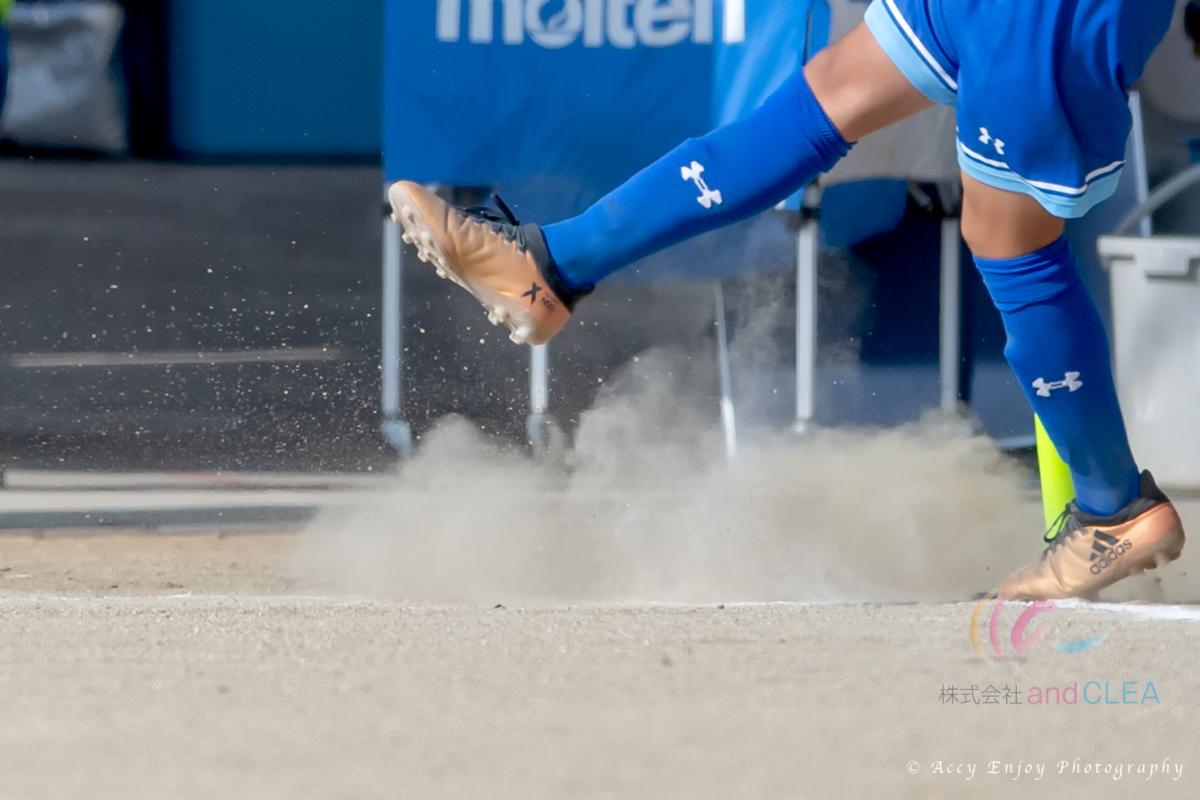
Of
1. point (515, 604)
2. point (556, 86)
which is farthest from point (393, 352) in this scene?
point (515, 604)

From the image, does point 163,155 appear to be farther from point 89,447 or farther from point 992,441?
point 992,441

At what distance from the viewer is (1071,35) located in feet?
8.02

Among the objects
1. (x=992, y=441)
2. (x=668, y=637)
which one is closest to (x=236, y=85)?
(x=992, y=441)

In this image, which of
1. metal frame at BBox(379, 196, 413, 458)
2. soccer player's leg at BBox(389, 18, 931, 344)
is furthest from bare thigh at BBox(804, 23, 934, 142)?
metal frame at BBox(379, 196, 413, 458)

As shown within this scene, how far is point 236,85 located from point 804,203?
9.75ft

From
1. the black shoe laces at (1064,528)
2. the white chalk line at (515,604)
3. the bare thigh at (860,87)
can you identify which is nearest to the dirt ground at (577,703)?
the white chalk line at (515,604)

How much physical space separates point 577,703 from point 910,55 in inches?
44.0

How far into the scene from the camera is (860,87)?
8.70 feet

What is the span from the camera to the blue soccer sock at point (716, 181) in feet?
8.80

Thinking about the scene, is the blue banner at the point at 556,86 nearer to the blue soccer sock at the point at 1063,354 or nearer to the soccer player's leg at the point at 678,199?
the soccer player's leg at the point at 678,199

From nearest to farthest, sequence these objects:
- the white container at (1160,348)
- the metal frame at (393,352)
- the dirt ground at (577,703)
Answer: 1. the dirt ground at (577,703)
2. the white container at (1160,348)
3. the metal frame at (393,352)

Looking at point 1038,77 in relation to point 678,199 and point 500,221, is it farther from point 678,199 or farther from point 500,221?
point 500,221

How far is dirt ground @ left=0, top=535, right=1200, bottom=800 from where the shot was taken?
198cm

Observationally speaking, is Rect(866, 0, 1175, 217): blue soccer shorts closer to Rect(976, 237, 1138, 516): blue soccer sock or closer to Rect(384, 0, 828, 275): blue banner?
Rect(976, 237, 1138, 516): blue soccer sock
